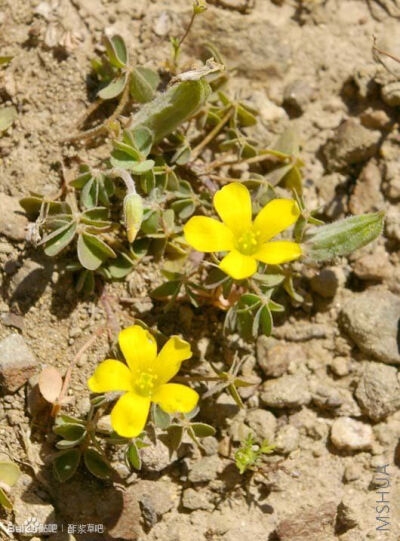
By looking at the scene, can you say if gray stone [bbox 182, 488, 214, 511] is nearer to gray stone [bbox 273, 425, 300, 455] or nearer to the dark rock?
the dark rock

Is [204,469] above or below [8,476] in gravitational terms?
below

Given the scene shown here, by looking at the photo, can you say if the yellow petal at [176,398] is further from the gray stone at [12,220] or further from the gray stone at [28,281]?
the gray stone at [12,220]

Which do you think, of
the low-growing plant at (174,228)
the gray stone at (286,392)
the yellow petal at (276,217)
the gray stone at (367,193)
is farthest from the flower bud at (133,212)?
the gray stone at (367,193)

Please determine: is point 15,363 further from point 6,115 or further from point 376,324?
point 376,324

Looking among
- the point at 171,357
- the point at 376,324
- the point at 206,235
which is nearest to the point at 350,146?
the point at 376,324

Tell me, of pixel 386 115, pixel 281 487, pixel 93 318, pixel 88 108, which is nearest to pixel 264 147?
pixel 386 115

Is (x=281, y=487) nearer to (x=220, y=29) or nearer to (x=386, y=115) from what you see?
(x=386, y=115)
